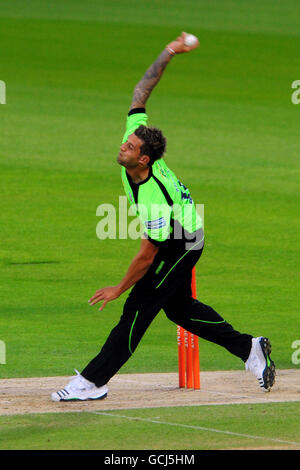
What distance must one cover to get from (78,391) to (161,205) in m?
1.55

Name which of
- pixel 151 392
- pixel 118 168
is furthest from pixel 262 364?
pixel 118 168

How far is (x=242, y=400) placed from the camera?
8805 mm

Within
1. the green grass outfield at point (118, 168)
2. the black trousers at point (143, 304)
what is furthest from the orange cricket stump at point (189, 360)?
the green grass outfield at point (118, 168)

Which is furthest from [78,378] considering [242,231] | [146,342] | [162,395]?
[242,231]

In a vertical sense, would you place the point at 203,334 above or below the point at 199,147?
below

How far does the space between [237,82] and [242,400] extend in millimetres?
Result: 24806

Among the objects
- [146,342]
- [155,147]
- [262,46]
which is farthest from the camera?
[262,46]

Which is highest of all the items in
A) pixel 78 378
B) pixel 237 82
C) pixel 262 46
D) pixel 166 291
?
pixel 262 46

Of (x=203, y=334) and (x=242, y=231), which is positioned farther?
(x=242, y=231)

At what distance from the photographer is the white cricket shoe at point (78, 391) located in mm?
8703

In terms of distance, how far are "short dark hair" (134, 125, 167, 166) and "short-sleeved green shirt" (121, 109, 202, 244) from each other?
0.08m

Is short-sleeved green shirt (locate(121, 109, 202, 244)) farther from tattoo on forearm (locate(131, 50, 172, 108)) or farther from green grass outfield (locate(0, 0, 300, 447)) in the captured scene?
green grass outfield (locate(0, 0, 300, 447))

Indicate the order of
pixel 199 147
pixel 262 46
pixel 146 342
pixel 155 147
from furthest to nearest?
pixel 262 46, pixel 199 147, pixel 146 342, pixel 155 147
